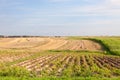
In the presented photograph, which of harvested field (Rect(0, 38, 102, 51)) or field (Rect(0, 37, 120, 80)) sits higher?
harvested field (Rect(0, 38, 102, 51))

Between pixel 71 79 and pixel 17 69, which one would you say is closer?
pixel 71 79

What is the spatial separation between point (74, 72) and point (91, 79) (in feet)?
10.7

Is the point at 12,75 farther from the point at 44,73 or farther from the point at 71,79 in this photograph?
the point at 71,79

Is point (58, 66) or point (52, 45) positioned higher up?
point (52, 45)

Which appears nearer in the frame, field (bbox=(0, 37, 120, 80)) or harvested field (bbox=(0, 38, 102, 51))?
field (bbox=(0, 37, 120, 80))

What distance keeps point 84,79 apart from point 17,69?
4843 millimetres

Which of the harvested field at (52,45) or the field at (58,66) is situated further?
the harvested field at (52,45)

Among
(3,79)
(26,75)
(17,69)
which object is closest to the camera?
(3,79)

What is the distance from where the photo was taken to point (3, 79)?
1617cm

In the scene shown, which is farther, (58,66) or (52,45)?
(52,45)

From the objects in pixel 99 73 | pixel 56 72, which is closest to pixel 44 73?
pixel 56 72

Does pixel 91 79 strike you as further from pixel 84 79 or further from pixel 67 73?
pixel 67 73

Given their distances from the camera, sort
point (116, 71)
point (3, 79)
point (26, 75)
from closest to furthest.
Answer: point (3, 79)
point (26, 75)
point (116, 71)

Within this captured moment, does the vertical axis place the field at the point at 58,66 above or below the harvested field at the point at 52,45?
below
